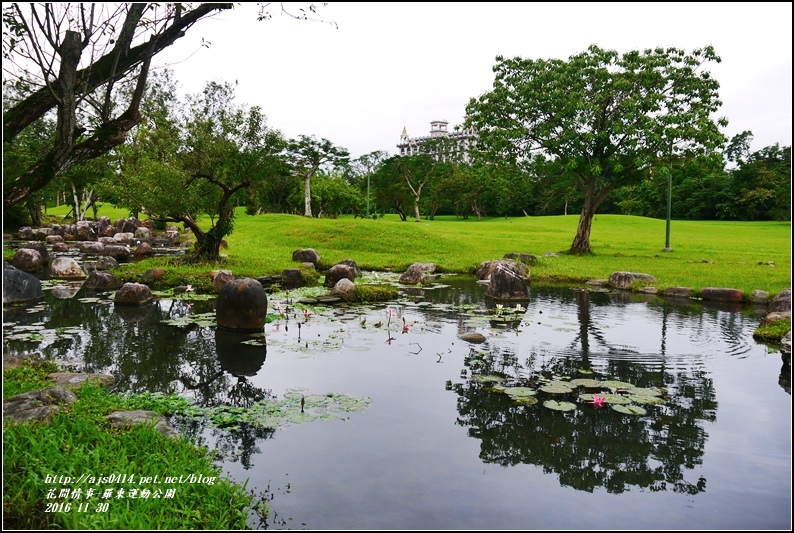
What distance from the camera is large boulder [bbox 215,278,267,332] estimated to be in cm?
1241

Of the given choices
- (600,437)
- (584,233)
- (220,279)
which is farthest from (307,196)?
(600,437)

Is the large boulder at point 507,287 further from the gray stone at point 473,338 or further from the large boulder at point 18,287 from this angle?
the large boulder at point 18,287

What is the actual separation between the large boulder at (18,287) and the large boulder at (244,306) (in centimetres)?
670

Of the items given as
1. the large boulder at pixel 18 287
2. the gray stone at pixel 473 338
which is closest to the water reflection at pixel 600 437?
the gray stone at pixel 473 338

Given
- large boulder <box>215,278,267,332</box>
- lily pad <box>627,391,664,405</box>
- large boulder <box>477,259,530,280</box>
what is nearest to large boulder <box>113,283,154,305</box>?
large boulder <box>215,278,267,332</box>

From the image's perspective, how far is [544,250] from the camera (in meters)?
32.1

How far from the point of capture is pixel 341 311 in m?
14.9

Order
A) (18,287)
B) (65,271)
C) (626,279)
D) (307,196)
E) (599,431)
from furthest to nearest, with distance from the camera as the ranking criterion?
(307,196), (65,271), (626,279), (18,287), (599,431)

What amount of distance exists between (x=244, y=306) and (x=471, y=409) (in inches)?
243

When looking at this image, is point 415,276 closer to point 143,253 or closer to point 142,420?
point 142,420

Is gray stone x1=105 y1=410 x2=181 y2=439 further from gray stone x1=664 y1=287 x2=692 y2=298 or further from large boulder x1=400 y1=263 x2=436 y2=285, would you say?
gray stone x1=664 y1=287 x2=692 y2=298

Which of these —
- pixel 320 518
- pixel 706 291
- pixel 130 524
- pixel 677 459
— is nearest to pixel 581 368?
pixel 677 459

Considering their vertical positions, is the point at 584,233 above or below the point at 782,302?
above

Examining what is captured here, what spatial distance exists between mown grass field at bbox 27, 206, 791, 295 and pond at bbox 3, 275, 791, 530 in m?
6.88
